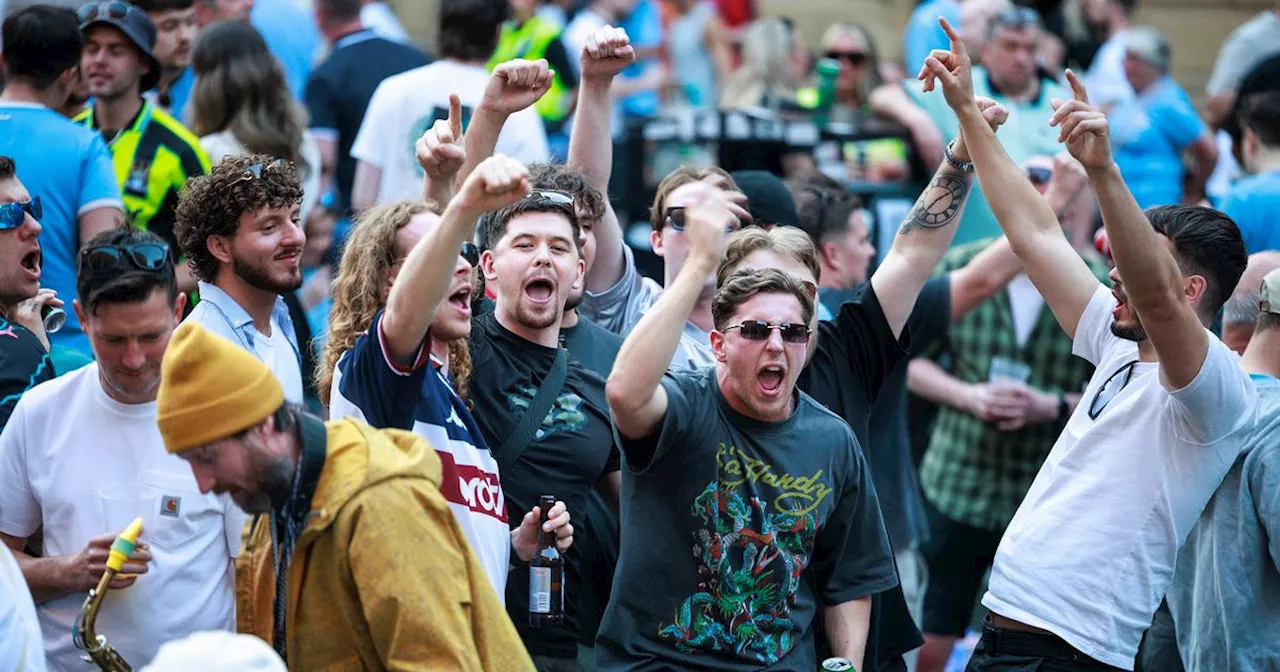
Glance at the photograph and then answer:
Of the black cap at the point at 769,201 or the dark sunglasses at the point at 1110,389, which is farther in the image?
the black cap at the point at 769,201

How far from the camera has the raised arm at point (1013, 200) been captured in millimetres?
4891

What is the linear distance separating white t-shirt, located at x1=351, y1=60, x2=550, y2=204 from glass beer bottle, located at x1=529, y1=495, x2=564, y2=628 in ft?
→ 10.9

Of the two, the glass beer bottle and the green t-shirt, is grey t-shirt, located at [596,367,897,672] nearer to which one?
the glass beer bottle

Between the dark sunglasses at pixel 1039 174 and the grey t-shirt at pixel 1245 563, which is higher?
the dark sunglasses at pixel 1039 174

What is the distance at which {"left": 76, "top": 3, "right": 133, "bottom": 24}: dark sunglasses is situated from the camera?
6836mm

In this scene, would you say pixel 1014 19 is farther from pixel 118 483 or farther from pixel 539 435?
pixel 118 483

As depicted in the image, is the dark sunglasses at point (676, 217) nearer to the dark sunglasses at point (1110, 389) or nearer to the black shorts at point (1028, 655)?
the dark sunglasses at point (1110, 389)

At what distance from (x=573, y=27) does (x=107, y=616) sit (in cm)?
835

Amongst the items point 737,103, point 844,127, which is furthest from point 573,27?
point 844,127

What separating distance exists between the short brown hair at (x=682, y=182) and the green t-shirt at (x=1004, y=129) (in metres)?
2.98

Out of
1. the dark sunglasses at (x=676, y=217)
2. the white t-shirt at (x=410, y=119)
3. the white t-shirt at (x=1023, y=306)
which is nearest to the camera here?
the dark sunglasses at (x=676, y=217)

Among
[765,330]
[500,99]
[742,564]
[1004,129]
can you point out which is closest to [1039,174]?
[1004,129]

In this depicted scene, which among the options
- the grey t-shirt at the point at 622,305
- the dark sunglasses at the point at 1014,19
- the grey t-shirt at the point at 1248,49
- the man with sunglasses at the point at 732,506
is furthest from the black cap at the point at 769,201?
the grey t-shirt at the point at 1248,49

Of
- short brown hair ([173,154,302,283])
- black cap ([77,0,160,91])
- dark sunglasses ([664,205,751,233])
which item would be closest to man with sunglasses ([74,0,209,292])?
black cap ([77,0,160,91])
